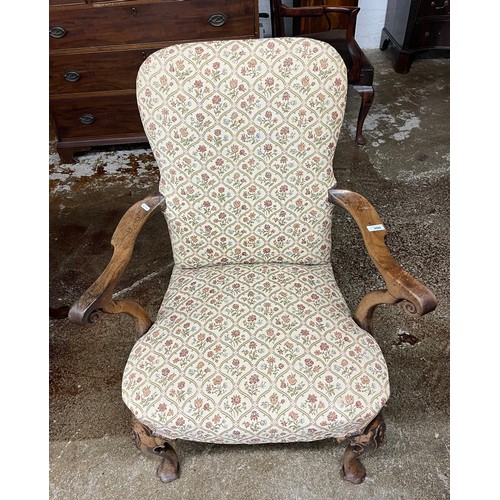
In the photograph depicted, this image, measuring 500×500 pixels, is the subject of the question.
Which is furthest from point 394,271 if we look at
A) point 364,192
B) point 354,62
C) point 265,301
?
point 354,62

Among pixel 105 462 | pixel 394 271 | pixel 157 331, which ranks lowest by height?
pixel 105 462

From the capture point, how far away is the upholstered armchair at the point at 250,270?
114 centimetres

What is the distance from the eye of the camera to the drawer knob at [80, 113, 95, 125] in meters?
2.75

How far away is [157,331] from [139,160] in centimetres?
196

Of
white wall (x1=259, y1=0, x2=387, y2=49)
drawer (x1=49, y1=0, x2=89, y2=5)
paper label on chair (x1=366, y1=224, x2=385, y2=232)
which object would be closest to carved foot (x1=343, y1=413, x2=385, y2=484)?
paper label on chair (x1=366, y1=224, x2=385, y2=232)

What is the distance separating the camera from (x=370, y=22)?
3965mm

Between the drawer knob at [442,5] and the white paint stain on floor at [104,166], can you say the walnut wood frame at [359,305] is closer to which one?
the white paint stain on floor at [104,166]

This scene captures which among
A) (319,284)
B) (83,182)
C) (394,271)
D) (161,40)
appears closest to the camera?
(394,271)

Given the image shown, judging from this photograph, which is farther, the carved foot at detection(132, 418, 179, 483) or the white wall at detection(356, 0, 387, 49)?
the white wall at detection(356, 0, 387, 49)

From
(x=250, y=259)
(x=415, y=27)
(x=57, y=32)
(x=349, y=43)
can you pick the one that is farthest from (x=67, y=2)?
(x=415, y=27)

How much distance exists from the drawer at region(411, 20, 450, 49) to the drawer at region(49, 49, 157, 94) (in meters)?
2.25

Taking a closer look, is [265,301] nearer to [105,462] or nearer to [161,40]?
[105,462]

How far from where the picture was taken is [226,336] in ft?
4.05

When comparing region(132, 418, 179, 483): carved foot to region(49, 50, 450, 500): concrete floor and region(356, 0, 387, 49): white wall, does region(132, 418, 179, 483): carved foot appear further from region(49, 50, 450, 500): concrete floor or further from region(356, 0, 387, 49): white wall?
region(356, 0, 387, 49): white wall
